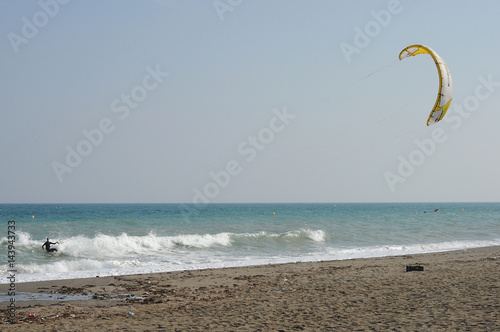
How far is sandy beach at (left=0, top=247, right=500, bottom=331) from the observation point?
24.5 ft

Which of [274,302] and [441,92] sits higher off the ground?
[441,92]

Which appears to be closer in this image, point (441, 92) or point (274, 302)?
point (274, 302)

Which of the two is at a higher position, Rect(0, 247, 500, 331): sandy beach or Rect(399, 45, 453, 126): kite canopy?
Rect(399, 45, 453, 126): kite canopy

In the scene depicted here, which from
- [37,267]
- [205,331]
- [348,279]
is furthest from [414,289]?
[37,267]

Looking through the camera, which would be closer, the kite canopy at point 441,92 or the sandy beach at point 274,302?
the sandy beach at point 274,302

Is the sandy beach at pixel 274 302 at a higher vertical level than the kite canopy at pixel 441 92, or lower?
lower

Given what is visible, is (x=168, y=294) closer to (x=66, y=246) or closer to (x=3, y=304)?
(x=3, y=304)

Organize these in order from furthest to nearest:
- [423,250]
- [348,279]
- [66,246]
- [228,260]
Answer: [423,250]
[66,246]
[228,260]
[348,279]

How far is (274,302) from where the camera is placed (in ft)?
30.8

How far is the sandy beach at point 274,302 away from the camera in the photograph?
746cm

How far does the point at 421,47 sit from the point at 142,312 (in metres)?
11.6

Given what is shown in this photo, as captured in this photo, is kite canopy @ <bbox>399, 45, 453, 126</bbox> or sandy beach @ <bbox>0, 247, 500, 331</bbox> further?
kite canopy @ <bbox>399, 45, 453, 126</bbox>

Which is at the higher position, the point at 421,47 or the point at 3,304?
the point at 421,47

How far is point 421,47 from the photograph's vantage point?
15.6 meters
